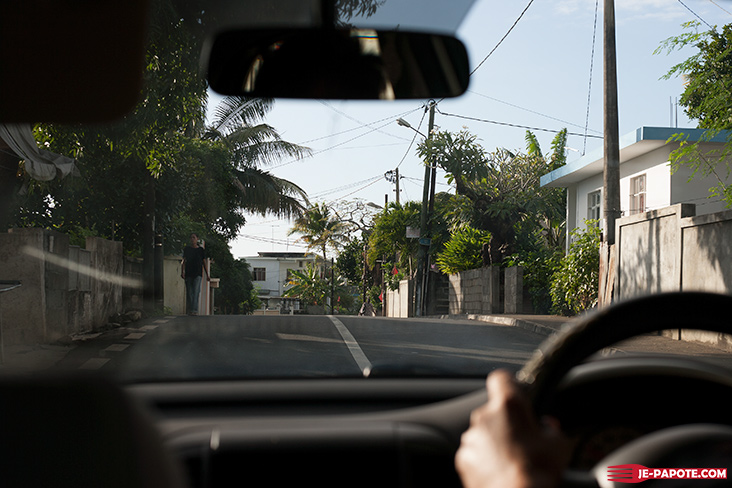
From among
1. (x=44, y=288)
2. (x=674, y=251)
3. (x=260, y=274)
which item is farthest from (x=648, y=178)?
(x=260, y=274)

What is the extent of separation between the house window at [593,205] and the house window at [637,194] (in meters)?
1.70

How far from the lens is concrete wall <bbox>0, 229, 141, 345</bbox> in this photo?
27.3 feet

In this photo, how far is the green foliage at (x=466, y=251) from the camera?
77.4ft

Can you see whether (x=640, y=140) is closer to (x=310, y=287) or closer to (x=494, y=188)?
(x=494, y=188)

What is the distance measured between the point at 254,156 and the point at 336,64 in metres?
22.1

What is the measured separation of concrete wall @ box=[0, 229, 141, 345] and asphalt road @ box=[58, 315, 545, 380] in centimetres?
71

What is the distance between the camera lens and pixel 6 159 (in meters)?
10.6

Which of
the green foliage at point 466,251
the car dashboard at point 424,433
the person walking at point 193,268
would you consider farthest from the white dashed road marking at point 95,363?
the green foliage at point 466,251

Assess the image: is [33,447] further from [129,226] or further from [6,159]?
[129,226]

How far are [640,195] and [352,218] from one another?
31.8 metres

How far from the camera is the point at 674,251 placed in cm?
962

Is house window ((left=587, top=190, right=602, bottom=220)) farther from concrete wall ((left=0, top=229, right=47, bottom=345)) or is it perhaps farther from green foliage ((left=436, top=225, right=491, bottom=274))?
concrete wall ((left=0, top=229, right=47, bottom=345))

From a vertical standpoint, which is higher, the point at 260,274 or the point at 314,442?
the point at 314,442

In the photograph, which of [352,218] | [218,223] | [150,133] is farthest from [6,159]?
[352,218]
